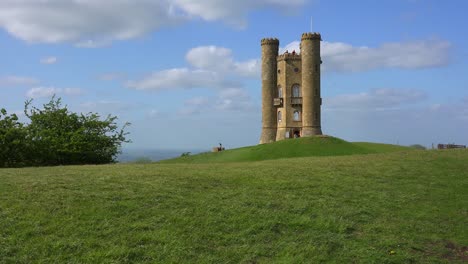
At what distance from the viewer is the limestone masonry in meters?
60.1

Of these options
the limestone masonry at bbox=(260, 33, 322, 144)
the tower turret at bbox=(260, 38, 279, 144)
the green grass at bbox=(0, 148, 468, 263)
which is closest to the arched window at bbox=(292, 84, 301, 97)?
the limestone masonry at bbox=(260, 33, 322, 144)

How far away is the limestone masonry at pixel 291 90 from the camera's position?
60.1 m

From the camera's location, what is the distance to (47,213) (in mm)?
11219

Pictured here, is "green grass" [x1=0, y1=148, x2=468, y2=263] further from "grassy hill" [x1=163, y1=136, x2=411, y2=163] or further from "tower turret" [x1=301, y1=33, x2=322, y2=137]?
"tower turret" [x1=301, y1=33, x2=322, y2=137]

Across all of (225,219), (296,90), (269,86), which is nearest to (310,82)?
(296,90)

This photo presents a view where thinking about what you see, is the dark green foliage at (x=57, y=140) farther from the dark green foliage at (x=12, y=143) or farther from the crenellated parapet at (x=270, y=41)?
the crenellated parapet at (x=270, y=41)

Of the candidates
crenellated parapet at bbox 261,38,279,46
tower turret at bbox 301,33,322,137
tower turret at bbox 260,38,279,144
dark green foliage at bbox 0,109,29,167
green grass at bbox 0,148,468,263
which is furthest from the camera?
crenellated parapet at bbox 261,38,279,46

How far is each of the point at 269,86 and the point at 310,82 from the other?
6420mm

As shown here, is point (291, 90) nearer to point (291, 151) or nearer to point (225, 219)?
point (291, 151)

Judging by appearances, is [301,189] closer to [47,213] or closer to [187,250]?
[187,250]

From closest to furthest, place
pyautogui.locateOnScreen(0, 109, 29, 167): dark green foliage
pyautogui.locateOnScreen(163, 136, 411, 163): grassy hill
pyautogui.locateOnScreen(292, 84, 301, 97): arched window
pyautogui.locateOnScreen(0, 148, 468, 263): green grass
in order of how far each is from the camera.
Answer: pyautogui.locateOnScreen(0, 148, 468, 263): green grass
pyautogui.locateOnScreen(0, 109, 29, 167): dark green foliage
pyautogui.locateOnScreen(163, 136, 411, 163): grassy hill
pyautogui.locateOnScreen(292, 84, 301, 97): arched window

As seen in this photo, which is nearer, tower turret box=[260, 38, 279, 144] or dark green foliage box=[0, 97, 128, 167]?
dark green foliage box=[0, 97, 128, 167]

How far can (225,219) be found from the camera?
39.3 feet

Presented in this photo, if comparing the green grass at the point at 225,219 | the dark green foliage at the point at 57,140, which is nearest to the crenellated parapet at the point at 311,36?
the dark green foliage at the point at 57,140
